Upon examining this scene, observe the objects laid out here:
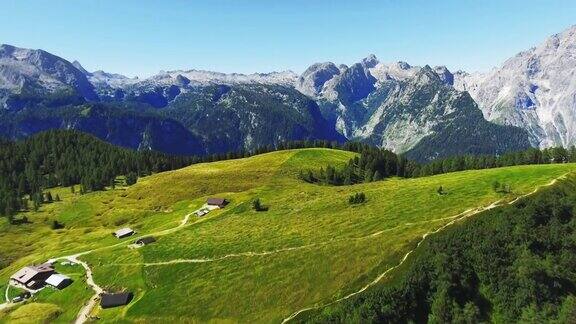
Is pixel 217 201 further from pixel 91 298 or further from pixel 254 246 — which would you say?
pixel 91 298

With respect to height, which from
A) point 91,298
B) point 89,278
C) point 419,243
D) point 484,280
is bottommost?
point 91,298

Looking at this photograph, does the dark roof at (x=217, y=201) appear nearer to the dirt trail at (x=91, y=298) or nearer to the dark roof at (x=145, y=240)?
the dark roof at (x=145, y=240)

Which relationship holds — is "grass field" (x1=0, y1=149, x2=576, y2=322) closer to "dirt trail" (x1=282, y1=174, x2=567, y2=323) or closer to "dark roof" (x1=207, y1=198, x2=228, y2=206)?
"dirt trail" (x1=282, y1=174, x2=567, y2=323)

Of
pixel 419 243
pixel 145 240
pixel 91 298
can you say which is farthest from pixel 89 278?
pixel 419 243

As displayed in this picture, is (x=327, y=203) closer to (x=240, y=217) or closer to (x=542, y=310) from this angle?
(x=240, y=217)

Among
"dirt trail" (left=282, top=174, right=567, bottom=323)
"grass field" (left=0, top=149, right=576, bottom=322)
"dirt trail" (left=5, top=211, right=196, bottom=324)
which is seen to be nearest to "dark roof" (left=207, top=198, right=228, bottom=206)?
"grass field" (left=0, top=149, right=576, bottom=322)
